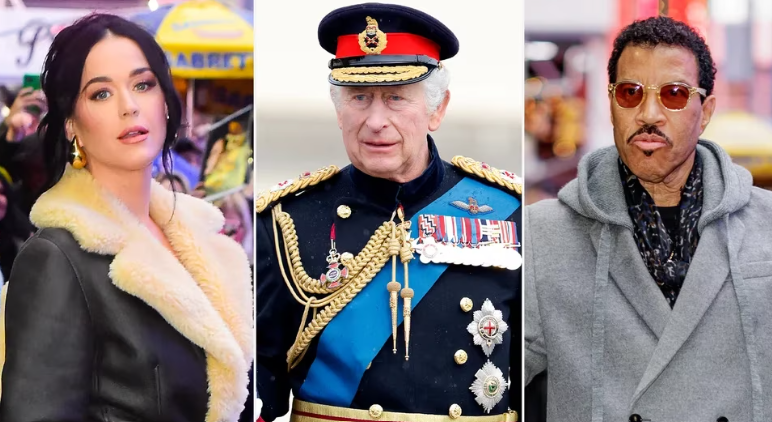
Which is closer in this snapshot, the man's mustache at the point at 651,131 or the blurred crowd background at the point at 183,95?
the blurred crowd background at the point at 183,95

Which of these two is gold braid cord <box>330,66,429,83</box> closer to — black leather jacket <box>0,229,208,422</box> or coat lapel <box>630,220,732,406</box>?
black leather jacket <box>0,229,208,422</box>

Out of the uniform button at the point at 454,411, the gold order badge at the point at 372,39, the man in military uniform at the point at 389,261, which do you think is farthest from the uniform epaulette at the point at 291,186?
the uniform button at the point at 454,411

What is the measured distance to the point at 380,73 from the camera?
2623 millimetres

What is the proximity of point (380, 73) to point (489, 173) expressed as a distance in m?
0.44

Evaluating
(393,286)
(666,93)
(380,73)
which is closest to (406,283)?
(393,286)

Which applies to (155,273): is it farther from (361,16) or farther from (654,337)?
(654,337)

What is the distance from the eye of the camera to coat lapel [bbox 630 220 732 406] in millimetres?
2787

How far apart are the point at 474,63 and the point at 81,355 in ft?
4.26

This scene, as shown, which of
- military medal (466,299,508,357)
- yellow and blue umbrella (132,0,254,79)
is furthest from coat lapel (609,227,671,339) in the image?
yellow and blue umbrella (132,0,254,79)

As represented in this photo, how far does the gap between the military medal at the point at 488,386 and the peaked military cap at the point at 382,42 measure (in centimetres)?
81

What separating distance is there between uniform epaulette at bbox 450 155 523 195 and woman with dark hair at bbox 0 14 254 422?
72 cm

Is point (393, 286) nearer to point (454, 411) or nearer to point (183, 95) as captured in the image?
point (454, 411)

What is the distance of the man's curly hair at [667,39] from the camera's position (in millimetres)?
2857

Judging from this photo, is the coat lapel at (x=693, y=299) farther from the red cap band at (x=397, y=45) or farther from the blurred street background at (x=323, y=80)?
the red cap band at (x=397, y=45)
